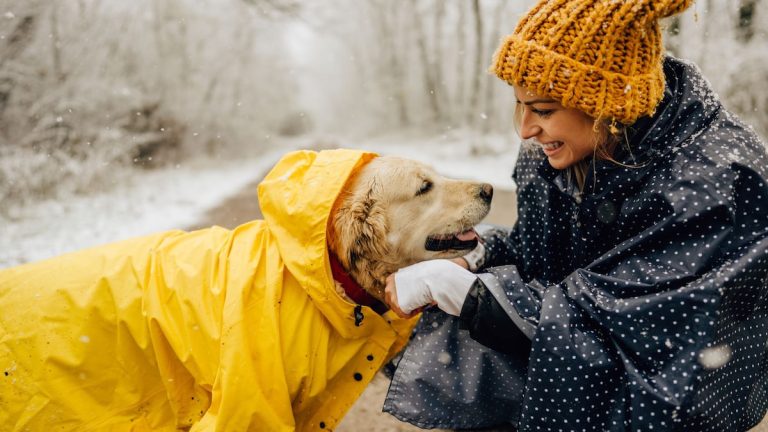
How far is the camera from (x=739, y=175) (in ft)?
6.11

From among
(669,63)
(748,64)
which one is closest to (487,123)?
(748,64)

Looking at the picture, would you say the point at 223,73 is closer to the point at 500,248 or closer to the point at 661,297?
the point at 500,248

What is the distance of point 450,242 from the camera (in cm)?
283

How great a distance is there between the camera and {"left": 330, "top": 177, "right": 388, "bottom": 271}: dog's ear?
253 cm

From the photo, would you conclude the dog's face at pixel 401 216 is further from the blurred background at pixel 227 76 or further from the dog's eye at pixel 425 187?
the blurred background at pixel 227 76

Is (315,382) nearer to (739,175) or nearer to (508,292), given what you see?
(508,292)

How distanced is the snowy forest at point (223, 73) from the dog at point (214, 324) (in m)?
1.97

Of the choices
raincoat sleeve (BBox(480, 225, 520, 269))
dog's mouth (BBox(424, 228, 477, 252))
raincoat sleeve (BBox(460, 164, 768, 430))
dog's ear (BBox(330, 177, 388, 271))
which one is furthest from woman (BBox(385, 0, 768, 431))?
raincoat sleeve (BBox(480, 225, 520, 269))

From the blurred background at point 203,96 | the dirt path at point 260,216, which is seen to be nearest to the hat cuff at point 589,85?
the blurred background at point 203,96

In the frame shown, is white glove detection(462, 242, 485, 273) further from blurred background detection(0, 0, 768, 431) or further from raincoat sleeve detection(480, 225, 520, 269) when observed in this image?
blurred background detection(0, 0, 768, 431)

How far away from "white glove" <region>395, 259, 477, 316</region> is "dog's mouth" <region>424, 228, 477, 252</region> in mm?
346

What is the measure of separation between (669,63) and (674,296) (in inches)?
46.9

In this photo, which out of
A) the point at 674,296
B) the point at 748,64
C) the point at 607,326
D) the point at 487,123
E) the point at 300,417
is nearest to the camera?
the point at 674,296

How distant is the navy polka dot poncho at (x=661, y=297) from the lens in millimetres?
1782
